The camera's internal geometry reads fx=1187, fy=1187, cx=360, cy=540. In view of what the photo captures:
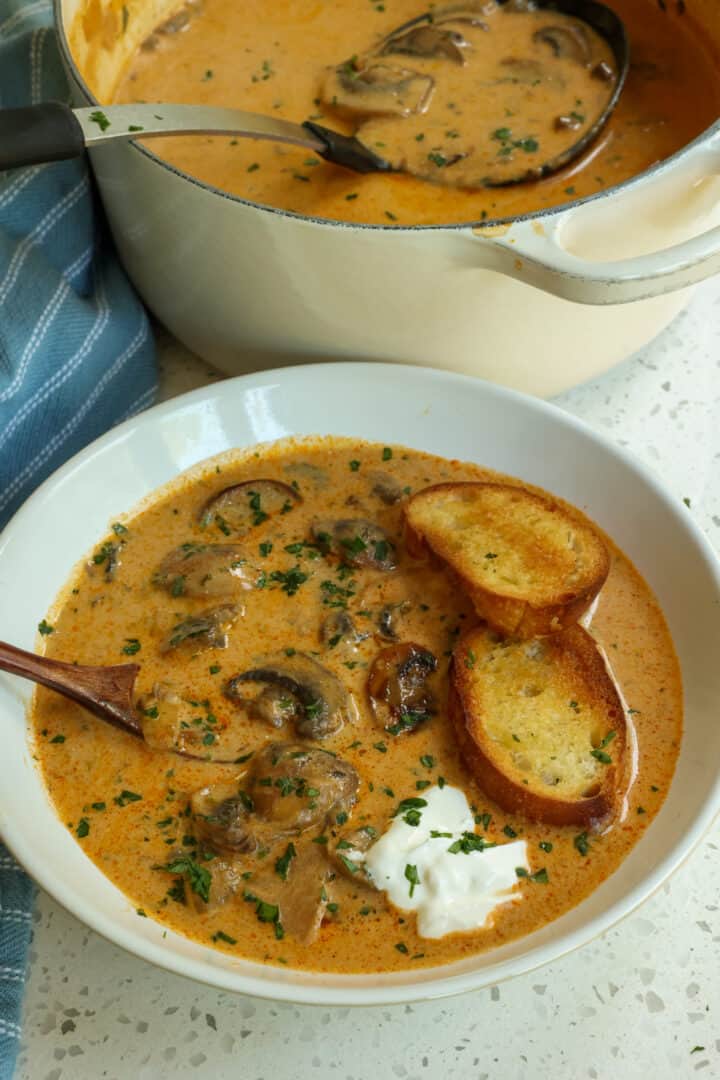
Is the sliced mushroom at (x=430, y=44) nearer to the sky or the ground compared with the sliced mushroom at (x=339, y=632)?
nearer to the sky

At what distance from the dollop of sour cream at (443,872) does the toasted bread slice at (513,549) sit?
42 cm

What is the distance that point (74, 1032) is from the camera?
1.91 meters

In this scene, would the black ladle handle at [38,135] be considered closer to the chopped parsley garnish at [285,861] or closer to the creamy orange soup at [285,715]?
the creamy orange soup at [285,715]

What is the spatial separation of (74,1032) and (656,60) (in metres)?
2.53

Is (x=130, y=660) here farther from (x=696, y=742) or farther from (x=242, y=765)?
(x=696, y=742)

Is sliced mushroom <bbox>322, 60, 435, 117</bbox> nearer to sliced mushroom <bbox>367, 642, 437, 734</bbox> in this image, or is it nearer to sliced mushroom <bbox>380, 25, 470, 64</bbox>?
sliced mushroom <bbox>380, 25, 470, 64</bbox>

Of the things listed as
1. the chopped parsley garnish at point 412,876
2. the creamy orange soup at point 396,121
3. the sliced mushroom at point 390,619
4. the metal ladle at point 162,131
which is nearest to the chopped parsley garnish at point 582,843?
the chopped parsley garnish at point 412,876

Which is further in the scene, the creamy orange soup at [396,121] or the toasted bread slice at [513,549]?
the creamy orange soup at [396,121]

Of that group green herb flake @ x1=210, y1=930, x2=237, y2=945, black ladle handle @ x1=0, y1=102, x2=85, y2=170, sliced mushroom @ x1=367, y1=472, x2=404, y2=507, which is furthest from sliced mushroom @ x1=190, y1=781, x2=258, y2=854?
black ladle handle @ x1=0, y1=102, x2=85, y2=170

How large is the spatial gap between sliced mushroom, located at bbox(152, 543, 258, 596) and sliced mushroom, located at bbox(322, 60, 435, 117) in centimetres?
111

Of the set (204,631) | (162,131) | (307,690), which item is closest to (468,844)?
(307,690)

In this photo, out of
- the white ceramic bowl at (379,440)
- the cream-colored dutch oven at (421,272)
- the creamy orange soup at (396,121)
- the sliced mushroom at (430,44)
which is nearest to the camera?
the white ceramic bowl at (379,440)

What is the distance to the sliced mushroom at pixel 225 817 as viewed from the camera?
1.86 m

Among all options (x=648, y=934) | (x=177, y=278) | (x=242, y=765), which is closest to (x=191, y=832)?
(x=242, y=765)
